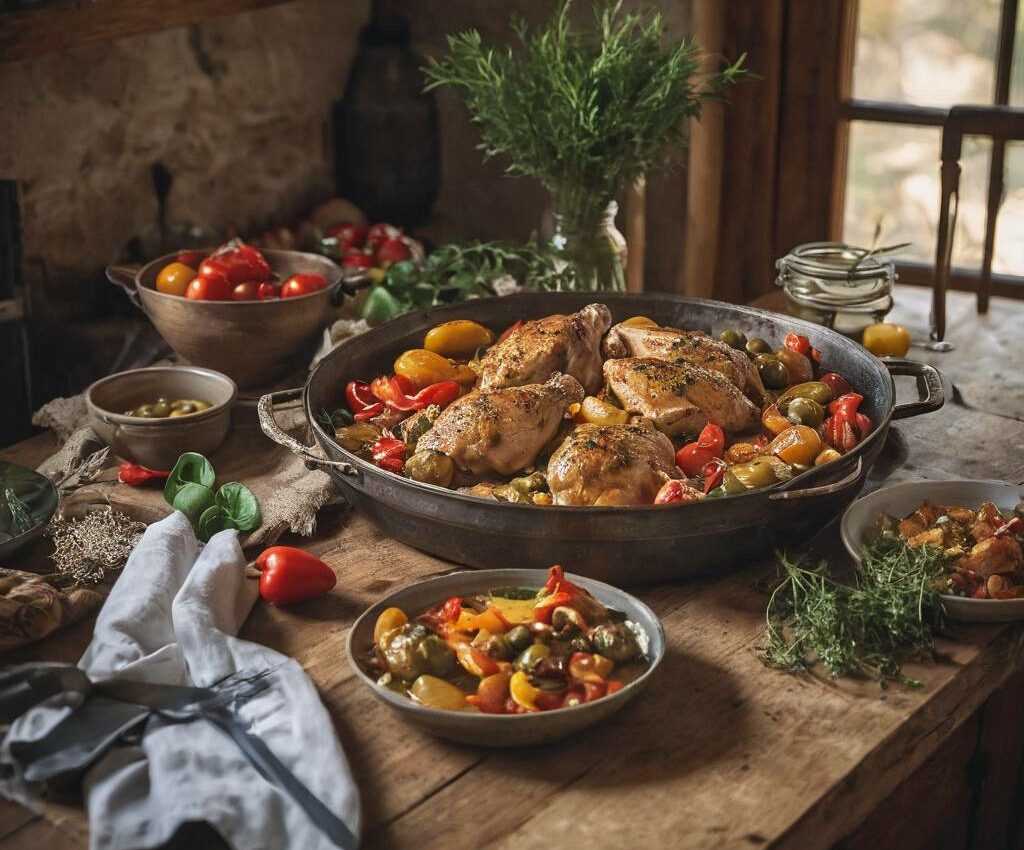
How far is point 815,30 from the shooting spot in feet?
12.7

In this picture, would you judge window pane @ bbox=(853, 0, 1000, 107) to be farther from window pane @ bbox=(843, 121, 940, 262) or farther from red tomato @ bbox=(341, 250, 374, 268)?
red tomato @ bbox=(341, 250, 374, 268)

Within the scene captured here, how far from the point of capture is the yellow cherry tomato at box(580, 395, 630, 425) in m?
2.40

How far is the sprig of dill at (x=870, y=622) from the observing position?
6.25 feet

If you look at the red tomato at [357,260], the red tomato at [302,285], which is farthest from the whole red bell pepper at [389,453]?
the red tomato at [357,260]

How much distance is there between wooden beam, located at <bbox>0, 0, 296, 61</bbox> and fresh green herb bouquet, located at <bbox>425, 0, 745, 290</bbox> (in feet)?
Result: 2.69

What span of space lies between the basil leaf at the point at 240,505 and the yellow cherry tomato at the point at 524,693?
2.70ft

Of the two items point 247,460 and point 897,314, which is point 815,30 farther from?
point 247,460

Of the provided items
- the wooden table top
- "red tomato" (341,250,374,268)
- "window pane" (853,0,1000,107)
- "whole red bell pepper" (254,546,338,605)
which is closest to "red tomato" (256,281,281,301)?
"red tomato" (341,250,374,268)

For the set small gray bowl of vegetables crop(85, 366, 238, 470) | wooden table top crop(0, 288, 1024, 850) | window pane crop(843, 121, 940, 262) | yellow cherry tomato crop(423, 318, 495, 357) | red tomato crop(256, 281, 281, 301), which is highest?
window pane crop(843, 121, 940, 262)

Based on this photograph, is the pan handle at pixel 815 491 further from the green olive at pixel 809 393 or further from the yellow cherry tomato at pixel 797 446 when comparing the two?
the green olive at pixel 809 393

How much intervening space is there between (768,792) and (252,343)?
5.81 feet

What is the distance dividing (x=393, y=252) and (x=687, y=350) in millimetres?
1426

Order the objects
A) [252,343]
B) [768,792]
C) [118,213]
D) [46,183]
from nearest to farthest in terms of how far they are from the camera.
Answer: [768,792], [252,343], [46,183], [118,213]

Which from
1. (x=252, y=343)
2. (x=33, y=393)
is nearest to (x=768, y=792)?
(x=252, y=343)
